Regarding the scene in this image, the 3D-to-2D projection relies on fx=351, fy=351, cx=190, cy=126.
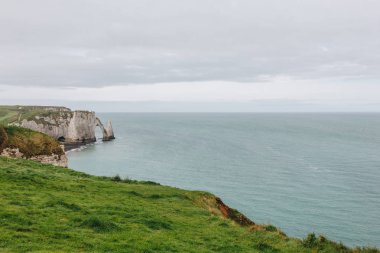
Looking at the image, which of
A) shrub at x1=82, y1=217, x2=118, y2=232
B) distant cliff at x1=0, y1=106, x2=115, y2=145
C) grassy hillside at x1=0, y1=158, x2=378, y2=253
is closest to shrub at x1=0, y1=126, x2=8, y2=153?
grassy hillside at x1=0, y1=158, x2=378, y2=253

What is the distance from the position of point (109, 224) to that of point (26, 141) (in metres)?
32.8

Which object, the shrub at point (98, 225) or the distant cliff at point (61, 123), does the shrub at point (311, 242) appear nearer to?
the shrub at point (98, 225)

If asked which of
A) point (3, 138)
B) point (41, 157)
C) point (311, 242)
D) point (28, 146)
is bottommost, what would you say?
point (41, 157)

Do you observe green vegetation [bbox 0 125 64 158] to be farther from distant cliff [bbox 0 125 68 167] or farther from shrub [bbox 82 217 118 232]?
shrub [bbox 82 217 118 232]

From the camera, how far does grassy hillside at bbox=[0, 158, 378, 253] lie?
537 inches

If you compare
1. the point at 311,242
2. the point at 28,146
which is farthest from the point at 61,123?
the point at 311,242

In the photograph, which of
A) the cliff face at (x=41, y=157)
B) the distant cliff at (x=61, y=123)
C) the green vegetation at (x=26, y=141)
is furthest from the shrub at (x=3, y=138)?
the distant cliff at (x=61, y=123)

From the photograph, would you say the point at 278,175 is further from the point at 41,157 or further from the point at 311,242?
the point at 311,242

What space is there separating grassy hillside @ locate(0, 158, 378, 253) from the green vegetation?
703 inches

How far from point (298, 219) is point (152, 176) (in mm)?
38140

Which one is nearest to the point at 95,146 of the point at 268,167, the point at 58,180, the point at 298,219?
the point at 268,167

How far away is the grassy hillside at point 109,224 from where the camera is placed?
13641 mm

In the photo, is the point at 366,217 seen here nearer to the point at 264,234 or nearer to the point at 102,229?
the point at 264,234

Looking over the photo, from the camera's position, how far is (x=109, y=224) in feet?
52.6
